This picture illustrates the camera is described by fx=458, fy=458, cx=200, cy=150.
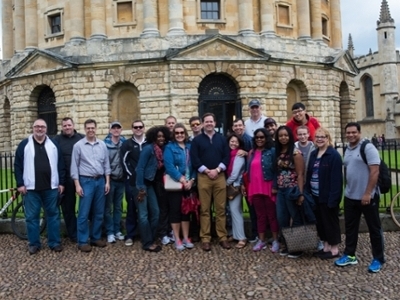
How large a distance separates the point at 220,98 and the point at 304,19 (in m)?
7.97

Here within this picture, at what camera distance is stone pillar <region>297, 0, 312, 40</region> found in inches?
1126

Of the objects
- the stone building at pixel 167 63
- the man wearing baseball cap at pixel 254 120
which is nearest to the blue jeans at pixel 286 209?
the man wearing baseball cap at pixel 254 120

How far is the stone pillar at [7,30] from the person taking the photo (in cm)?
3353

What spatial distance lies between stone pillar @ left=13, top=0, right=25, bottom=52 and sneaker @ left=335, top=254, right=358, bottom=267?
29297 millimetres

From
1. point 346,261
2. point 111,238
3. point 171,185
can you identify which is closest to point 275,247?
point 346,261

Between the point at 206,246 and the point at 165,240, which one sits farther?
the point at 165,240

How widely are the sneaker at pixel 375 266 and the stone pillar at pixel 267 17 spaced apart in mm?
21665

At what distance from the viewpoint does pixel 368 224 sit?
672 cm

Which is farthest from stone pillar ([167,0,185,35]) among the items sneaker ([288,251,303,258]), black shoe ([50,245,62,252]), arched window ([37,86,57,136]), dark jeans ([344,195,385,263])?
dark jeans ([344,195,385,263])

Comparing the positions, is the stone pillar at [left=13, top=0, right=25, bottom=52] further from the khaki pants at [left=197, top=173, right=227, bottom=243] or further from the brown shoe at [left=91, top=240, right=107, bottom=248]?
the khaki pants at [left=197, top=173, right=227, bottom=243]

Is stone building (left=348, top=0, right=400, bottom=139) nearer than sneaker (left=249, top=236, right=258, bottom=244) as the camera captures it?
No

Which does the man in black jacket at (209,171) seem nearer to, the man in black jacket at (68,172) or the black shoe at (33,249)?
the man in black jacket at (68,172)

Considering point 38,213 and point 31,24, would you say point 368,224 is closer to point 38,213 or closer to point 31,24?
point 38,213

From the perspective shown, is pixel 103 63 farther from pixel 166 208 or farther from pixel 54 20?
pixel 166 208
